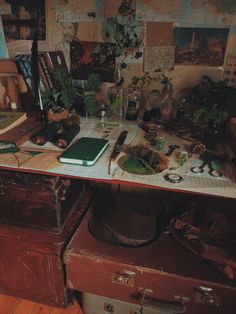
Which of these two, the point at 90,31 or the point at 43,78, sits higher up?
the point at 90,31

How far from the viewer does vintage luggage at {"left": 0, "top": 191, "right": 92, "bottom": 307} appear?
3.78 ft

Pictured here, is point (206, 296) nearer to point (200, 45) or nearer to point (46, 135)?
point (46, 135)

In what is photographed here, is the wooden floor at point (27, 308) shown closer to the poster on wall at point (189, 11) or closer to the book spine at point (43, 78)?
the book spine at point (43, 78)

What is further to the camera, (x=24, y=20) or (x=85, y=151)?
(x=24, y=20)

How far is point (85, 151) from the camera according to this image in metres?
1.04

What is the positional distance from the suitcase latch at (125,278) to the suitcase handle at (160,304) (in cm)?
5

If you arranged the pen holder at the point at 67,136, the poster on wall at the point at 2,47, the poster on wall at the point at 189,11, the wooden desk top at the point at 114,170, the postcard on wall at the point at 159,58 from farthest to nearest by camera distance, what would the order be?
the poster on wall at the point at 2,47 → the postcard on wall at the point at 159,58 → the poster on wall at the point at 189,11 → the pen holder at the point at 67,136 → the wooden desk top at the point at 114,170

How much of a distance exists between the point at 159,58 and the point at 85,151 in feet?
2.13

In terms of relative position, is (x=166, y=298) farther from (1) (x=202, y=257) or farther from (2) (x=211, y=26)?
(2) (x=211, y=26)

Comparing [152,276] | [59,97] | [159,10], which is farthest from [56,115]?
[152,276]

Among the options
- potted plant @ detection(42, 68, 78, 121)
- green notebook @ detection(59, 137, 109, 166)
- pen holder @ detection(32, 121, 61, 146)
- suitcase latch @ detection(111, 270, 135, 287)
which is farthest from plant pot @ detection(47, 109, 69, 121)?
suitcase latch @ detection(111, 270, 135, 287)

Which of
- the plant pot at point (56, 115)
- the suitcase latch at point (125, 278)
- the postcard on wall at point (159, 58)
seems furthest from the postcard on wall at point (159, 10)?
the suitcase latch at point (125, 278)

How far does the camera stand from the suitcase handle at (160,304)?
1028mm

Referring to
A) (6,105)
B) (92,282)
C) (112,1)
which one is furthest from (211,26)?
(92,282)
